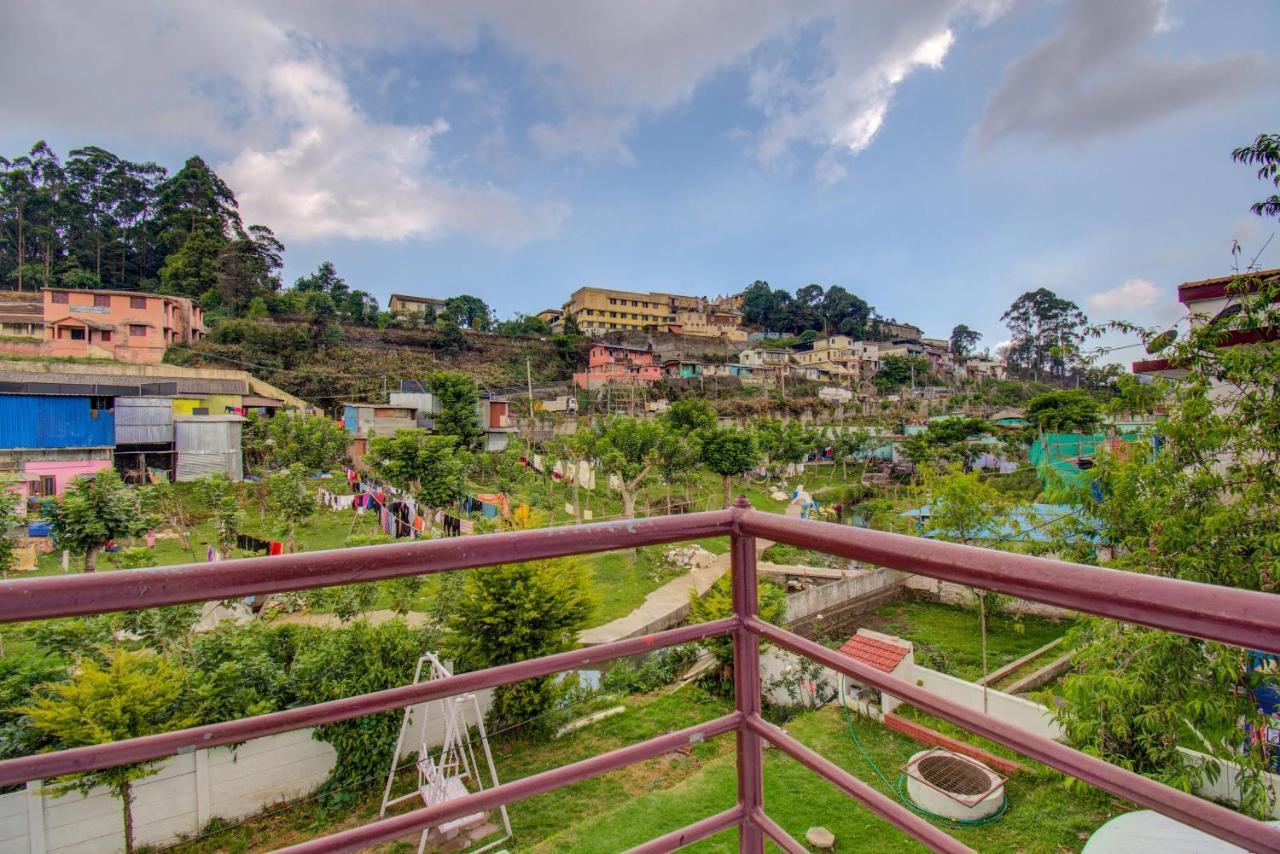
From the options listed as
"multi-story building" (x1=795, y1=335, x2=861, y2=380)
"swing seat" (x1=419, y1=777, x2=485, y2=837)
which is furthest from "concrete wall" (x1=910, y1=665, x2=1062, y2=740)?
"multi-story building" (x1=795, y1=335, x2=861, y2=380)

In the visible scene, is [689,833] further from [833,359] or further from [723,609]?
[833,359]

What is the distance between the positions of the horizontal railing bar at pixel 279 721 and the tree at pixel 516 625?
6.73m

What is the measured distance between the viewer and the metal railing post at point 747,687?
3.46ft

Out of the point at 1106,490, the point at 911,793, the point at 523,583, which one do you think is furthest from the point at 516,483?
the point at 1106,490

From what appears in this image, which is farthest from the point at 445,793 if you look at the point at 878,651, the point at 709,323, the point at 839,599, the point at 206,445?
the point at 709,323

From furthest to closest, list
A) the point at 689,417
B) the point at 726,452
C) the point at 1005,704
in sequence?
the point at 689,417 < the point at 726,452 < the point at 1005,704

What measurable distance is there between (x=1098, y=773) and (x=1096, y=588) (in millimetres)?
202

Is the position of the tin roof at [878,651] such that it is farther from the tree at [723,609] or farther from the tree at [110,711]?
the tree at [110,711]

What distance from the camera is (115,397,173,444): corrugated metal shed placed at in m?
18.4

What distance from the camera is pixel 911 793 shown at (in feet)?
19.4

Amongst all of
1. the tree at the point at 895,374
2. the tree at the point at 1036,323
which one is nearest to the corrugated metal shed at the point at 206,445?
A: the tree at the point at 895,374

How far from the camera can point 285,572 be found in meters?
0.73

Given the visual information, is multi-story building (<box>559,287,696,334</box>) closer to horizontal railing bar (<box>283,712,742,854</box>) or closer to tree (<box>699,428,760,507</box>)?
tree (<box>699,428,760,507</box>)

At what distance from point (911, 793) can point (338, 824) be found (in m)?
5.46
